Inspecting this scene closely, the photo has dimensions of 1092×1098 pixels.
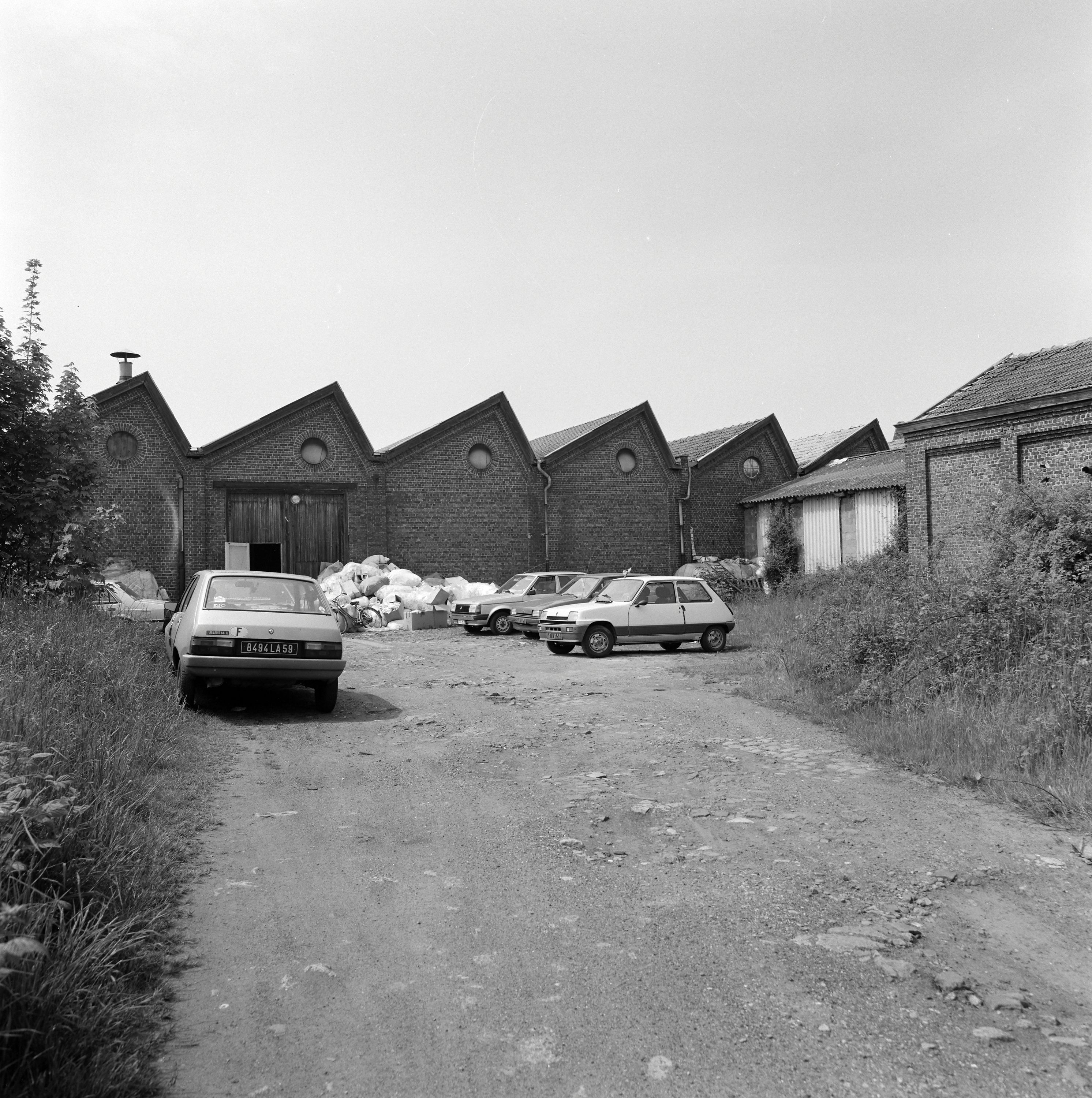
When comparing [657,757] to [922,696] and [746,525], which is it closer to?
[922,696]

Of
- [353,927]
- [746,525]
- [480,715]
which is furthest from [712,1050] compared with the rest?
[746,525]

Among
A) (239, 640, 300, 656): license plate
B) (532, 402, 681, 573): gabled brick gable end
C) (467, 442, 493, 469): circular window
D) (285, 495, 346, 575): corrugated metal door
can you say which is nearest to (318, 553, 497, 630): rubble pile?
(285, 495, 346, 575): corrugated metal door

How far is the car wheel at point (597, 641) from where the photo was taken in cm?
1658

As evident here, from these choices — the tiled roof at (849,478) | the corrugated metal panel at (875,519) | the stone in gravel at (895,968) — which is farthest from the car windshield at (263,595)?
the tiled roof at (849,478)

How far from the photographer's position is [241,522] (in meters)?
28.2

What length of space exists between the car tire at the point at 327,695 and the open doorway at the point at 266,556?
18.8 metres

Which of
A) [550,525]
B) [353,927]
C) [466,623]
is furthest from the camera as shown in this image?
[550,525]

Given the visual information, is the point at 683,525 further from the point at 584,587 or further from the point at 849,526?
the point at 584,587

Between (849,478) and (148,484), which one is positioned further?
(849,478)

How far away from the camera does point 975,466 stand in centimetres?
1969

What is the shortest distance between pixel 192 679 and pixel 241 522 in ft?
63.3

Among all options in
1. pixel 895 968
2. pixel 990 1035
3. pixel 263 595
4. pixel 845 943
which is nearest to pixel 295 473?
pixel 263 595

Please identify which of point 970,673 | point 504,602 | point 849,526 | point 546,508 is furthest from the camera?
point 546,508

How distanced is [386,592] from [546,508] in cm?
717
